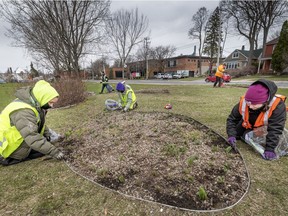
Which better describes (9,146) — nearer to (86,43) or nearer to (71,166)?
(71,166)

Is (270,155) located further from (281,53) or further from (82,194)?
(281,53)

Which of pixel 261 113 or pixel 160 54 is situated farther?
pixel 160 54

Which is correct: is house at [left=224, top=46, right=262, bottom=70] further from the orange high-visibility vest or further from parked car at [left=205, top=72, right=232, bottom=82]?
the orange high-visibility vest

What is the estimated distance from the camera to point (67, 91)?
6949 mm

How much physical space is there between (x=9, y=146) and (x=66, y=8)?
9609mm

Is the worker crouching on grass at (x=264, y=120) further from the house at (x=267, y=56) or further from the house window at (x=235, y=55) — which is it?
the house window at (x=235, y=55)

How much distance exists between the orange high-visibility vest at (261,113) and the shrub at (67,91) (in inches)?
256

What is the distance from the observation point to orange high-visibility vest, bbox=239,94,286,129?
220 cm

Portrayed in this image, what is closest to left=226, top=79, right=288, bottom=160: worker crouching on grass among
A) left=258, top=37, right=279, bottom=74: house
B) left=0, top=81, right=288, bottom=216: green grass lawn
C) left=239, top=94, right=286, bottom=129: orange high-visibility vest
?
left=239, top=94, right=286, bottom=129: orange high-visibility vest

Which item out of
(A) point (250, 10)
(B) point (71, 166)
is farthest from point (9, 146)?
(A) point (250, 10)

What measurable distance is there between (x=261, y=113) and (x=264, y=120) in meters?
0.11

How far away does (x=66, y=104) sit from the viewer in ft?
22.7

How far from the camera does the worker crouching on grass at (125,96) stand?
16.1ft

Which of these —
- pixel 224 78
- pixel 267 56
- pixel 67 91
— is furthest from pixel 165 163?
pixel 267 56
